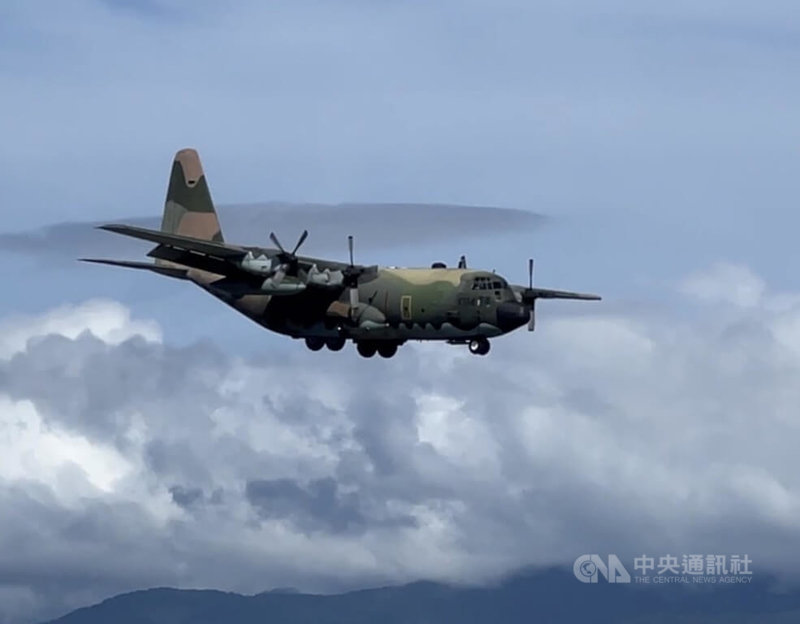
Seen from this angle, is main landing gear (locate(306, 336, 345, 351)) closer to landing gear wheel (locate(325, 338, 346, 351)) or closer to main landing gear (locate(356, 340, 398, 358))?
landing gear wheel (locate(325, 338, 346, 351))

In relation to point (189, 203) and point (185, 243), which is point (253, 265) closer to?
point (185, 243)

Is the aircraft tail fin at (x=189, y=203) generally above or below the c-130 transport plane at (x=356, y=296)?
above

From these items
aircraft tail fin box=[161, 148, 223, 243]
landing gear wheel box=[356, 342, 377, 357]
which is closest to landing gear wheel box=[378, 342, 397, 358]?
landing gear wheel box=[356, 342, 377, 357]

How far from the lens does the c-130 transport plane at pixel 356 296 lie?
379 feet

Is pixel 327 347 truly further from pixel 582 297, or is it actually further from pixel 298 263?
pixel 582 297

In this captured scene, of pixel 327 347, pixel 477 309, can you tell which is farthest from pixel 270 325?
pixel 477 309

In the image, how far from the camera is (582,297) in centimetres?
12088

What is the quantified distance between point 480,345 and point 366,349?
22.9 ft

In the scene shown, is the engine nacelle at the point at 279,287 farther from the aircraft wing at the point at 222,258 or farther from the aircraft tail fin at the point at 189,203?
the aircraft tail fin at the point at 189,203

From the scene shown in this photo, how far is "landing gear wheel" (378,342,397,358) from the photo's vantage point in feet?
394

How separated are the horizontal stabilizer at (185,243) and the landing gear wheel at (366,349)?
866 centimetres

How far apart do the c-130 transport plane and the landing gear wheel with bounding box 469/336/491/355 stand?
51 mm

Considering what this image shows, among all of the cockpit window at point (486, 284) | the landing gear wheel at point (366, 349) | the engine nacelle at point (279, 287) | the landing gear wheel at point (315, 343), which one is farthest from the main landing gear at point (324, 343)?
the cockpit window at point (486, 284)

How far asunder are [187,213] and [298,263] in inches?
571
